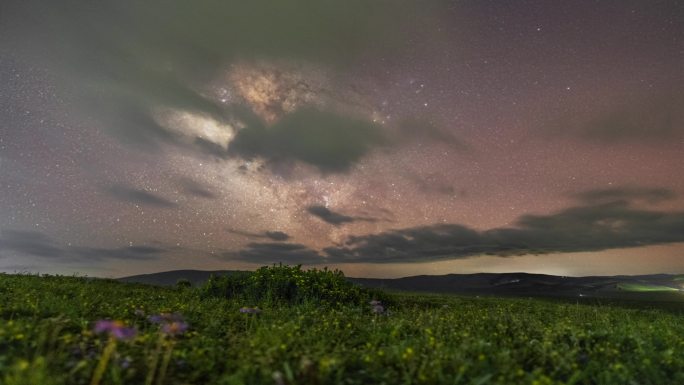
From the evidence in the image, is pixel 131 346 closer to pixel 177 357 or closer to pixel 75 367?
pixel 177 357

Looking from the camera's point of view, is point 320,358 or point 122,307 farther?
point 122,307

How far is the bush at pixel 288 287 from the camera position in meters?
15.0

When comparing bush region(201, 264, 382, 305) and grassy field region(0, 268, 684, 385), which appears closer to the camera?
grassy field region(0, 268, 684, 385)

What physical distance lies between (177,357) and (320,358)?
204 cm

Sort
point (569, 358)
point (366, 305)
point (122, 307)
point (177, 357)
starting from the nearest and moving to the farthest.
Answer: point (177, 357) → point (569, 358) → point (122, 307) → point (366, 305)

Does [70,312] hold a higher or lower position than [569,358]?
higher

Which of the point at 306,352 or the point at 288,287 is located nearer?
the point at 306,352

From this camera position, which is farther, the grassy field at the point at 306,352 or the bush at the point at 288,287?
the bush at the point at 288,287

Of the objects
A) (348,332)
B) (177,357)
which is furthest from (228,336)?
(348,332)

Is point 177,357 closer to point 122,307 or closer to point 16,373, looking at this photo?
point 16,373

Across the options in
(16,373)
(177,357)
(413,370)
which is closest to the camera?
(16,373)

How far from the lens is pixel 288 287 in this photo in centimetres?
1592

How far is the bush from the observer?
49.1 ft

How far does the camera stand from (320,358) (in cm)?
563
